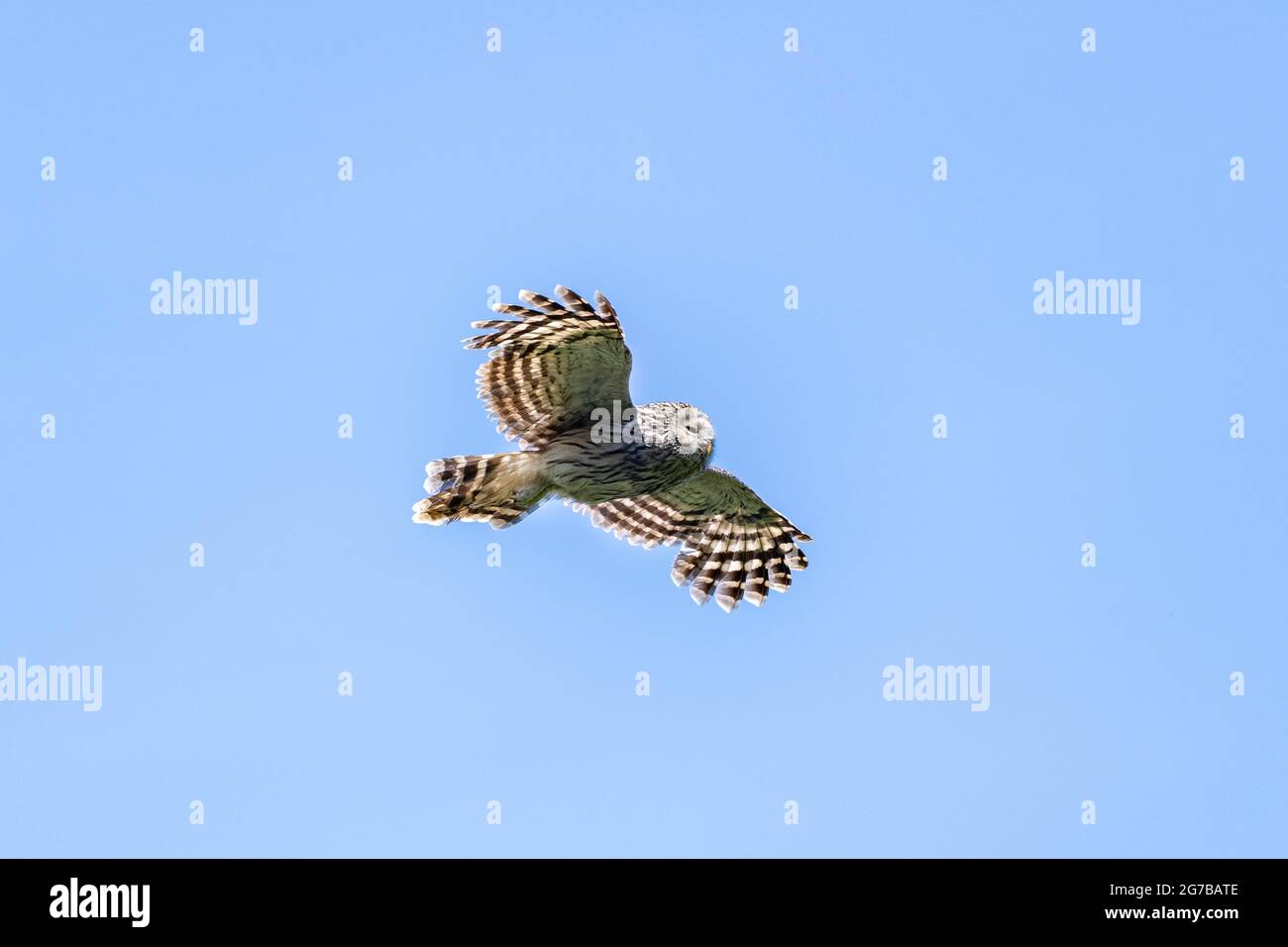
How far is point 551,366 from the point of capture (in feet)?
52.6

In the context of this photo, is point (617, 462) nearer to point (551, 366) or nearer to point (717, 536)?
point (551, 366)

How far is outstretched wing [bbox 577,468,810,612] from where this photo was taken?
18000 millimetres

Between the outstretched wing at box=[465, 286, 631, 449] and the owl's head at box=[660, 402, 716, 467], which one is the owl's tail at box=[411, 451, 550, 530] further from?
the owl's head at box=[660, 402, 716, 467]

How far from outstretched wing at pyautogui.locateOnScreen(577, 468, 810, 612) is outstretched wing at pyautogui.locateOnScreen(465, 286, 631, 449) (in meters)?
1.72

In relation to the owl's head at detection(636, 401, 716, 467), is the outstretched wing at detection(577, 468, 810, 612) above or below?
below

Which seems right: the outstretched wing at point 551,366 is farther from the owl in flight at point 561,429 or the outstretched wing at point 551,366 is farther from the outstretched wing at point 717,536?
the outstretched wing at point 717,536

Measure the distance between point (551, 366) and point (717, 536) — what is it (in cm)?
330

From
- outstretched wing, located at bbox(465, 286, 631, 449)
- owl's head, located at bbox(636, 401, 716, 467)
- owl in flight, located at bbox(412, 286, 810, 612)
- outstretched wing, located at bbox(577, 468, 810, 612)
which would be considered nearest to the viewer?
outstretched wing, located at bbox(465, 286, 631, 449)

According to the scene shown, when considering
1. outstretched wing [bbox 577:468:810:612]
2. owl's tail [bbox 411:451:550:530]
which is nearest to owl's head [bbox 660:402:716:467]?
owl's tail [bbox 411:451:550:530]

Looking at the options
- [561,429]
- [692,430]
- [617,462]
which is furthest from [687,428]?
[561,429]

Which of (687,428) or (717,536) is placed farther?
(717,536)
